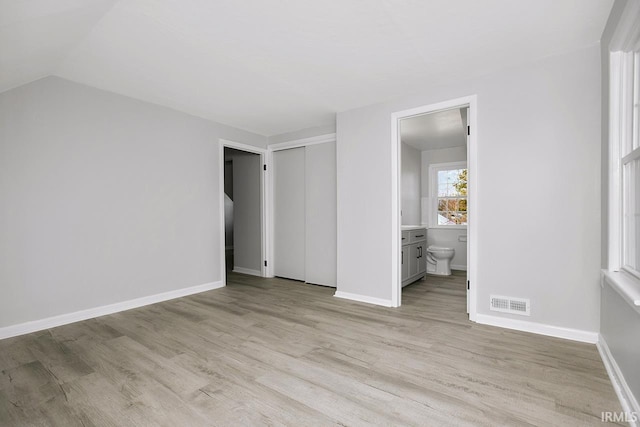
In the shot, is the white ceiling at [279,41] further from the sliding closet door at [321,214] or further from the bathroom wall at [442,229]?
the bathroom wall at [442,229]

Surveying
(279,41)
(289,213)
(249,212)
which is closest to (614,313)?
(279,41)

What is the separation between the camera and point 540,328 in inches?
104

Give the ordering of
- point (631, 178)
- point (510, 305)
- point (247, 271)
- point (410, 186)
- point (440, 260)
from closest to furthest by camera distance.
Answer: point (631, 178), point (510, 305), point (440, 260), point (247, 271), point (410, 186)

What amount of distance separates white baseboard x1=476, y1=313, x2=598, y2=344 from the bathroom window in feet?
10.7

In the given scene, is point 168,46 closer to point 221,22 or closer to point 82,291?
point 221,22

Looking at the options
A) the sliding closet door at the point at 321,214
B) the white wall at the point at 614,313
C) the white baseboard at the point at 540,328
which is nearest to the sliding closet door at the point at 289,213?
the sliding closet door at the point at 321,214

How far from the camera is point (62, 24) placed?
75.4 inches

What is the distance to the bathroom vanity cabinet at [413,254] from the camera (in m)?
4.21

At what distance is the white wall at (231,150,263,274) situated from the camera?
529cm

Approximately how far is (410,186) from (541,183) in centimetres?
320

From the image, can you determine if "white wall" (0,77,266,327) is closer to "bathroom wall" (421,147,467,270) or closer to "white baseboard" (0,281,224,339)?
"white baseboard" (0,281,224,339)

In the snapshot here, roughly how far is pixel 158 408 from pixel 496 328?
8.79ft

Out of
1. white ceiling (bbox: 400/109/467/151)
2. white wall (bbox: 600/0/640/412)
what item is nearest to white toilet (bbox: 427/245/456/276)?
white ceiling (bbox: 400/109/467/151)

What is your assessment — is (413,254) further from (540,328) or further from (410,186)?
(540,328)
